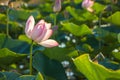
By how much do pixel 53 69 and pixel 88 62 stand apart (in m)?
0.41

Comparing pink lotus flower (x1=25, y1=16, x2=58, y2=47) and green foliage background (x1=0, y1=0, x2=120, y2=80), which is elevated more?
pink lotus flower (x1=25, y1=16, x2=58, y2=47)

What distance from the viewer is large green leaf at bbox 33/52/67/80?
4.69 feet

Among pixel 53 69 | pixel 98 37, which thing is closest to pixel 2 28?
pixel 98 37

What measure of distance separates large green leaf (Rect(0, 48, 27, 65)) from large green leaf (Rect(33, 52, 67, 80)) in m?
0.12

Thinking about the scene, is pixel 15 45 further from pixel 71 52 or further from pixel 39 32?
pixel 39 32

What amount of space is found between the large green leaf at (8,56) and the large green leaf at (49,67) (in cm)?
12

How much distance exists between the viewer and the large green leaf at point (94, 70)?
1045 mm

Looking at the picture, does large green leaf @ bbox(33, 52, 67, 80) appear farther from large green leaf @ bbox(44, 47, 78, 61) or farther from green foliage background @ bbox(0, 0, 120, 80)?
large green leaf @ bbox(44, 47, 78, 61)

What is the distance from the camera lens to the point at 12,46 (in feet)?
6.04

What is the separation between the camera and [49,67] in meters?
1.46

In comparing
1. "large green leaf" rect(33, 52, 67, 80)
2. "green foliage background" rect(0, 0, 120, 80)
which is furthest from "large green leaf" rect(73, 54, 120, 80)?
"large green leaf" rect(33, 52, 67, 80)

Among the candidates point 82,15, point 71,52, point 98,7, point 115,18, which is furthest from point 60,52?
point 98,7

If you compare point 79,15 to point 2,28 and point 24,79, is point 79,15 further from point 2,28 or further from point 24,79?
point 24,79

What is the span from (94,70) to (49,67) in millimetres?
396
